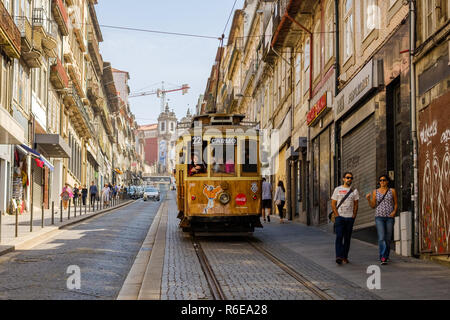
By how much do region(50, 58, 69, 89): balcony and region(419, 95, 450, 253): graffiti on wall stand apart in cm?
2946

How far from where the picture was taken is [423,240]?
11711mm

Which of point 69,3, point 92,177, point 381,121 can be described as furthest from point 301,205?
point 92,177

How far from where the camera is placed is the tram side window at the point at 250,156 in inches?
628

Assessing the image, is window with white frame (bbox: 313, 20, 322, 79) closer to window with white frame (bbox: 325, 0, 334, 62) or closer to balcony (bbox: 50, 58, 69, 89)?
window with white frame (bbox: 325, 0, 334, 62)

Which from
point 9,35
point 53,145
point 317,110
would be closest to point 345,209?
point 317,110

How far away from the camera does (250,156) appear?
1611 centimetres

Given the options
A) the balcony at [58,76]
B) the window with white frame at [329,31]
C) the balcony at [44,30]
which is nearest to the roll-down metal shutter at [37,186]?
the balcony at [58,76]

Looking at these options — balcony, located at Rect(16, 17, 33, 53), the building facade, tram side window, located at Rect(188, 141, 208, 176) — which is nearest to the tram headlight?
tram side window, located at Rect(188, 141, 208, 176)

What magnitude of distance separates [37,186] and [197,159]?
71.5 feet

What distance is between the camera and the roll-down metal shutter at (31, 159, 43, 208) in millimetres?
34987

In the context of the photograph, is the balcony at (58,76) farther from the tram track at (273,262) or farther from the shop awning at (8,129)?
the tram track at (273,262)

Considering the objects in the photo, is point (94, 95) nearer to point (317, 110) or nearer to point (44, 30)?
point (44, 30)
